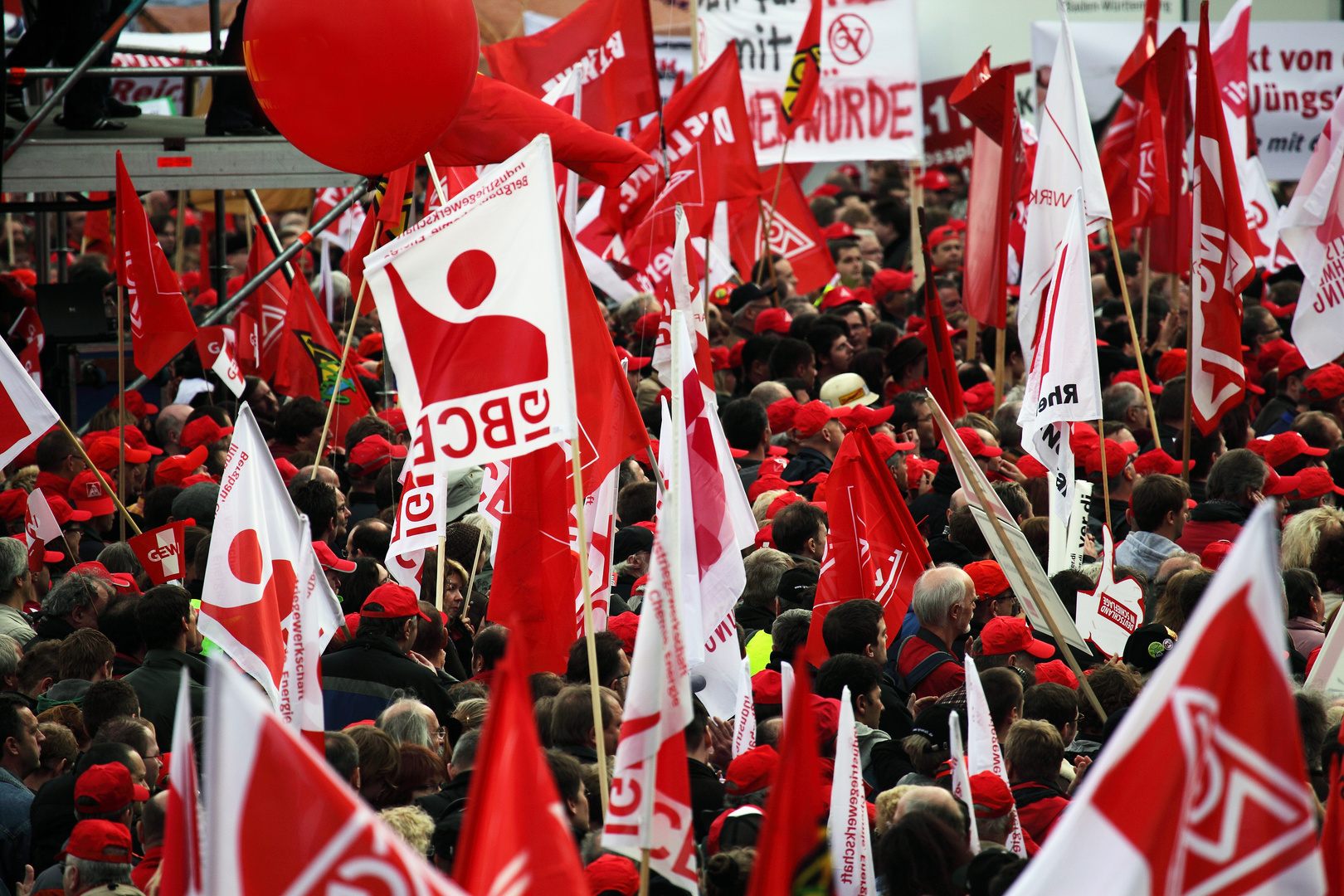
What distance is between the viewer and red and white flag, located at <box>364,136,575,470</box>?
16.4ft

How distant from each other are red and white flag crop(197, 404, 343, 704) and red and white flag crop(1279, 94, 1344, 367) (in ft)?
18.5

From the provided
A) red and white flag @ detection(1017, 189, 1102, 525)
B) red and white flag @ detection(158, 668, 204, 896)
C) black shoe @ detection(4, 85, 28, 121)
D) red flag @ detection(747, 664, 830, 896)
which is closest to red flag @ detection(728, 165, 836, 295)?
black shoe @ detection(4, 85, 28, 121)

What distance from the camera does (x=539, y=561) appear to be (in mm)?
6078

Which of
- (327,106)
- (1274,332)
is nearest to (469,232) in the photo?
(327,106)

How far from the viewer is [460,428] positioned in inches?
200

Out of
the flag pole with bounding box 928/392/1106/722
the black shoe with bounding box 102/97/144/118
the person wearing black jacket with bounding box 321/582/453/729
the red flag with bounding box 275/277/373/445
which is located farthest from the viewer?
the red flag with bounding box 275/277/373/445

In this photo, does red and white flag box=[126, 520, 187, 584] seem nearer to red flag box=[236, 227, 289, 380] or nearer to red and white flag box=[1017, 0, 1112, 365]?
red flag box=[236, 227, 289, 380]

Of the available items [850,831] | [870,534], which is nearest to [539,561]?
[870,534]

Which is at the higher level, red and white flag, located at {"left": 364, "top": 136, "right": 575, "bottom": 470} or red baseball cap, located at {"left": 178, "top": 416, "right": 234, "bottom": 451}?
red and white flag, located at {"left": 364, "top": 136, "right": 575, "bottom": 470}

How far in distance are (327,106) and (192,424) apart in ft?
11.2

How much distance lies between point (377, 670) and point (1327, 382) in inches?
226

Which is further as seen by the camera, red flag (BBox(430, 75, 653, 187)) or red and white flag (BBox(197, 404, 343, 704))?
red flag (BBox(430, 75, 653, 187))

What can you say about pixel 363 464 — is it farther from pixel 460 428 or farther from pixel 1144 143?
pixel 1144 143

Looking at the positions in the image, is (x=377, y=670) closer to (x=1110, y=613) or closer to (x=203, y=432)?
(x=1110, y=613)
